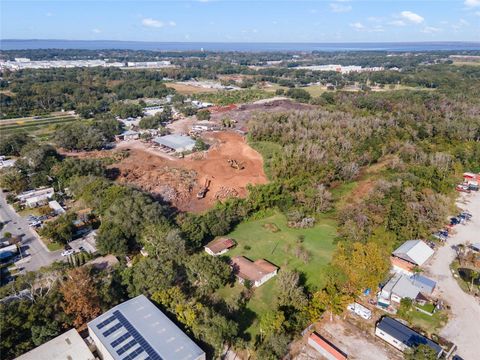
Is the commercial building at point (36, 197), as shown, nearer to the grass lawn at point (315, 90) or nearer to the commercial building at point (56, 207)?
the commercial building at point (56, 207)

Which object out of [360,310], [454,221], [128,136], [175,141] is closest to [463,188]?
[454,221]

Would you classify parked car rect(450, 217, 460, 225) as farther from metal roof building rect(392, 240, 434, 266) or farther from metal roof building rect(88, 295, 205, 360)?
metal roof building rect(88, 295, 205, 360)

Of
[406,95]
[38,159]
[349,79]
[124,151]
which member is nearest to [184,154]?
[124,151]

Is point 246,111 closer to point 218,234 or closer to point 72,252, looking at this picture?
point 218,234

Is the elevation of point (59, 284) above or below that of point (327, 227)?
above

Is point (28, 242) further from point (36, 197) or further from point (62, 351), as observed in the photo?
point (62, 351)

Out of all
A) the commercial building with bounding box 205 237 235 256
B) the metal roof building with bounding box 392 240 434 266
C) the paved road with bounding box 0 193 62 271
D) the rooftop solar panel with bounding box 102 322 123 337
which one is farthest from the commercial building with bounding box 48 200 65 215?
the metal roof building with bounding box 392 240 434 266
